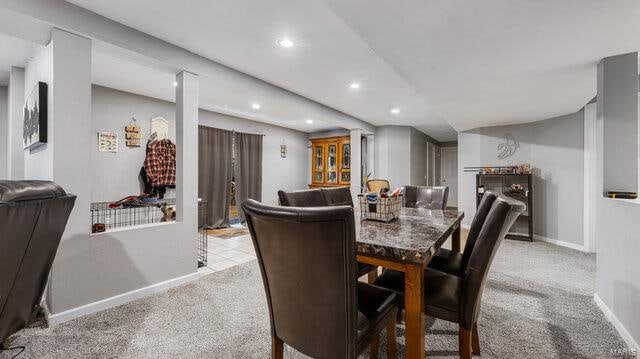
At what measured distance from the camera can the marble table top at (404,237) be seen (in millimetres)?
1087

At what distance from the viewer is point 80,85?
1.98 meters

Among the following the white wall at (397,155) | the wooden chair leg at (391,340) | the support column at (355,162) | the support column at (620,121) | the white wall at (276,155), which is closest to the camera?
the wooden chair leg at (391,340)

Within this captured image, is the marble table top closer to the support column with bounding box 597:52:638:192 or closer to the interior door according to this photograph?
the support column with bounding box 597:52:638:192

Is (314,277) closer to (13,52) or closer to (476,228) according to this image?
(476,228)

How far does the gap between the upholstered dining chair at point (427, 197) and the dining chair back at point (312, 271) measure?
2.17 m

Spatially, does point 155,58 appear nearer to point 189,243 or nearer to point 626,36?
point 189,243

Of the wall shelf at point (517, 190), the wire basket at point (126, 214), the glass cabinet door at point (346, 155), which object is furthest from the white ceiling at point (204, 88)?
the wall shelf at point (517, 190)

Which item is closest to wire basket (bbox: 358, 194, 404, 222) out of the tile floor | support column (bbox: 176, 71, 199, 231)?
support column (bbox: 176, 71, 199, 231)

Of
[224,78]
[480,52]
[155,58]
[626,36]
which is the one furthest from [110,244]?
[626,36]

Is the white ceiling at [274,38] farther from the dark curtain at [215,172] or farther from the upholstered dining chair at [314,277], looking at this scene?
the dark curtain at [215,172]

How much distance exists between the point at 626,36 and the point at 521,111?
2.18m

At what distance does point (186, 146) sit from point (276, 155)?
351 cm

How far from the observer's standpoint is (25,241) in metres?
1.17

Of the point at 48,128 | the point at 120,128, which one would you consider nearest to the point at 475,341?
the point at 48,128
